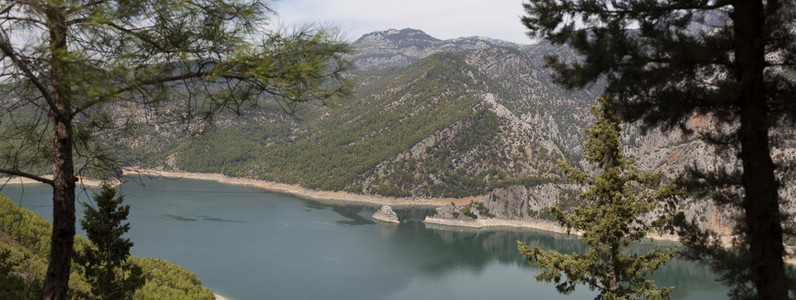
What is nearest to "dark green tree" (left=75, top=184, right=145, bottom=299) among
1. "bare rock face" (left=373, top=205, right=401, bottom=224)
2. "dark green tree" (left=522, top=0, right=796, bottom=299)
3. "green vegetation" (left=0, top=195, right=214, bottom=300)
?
"green vegetation" (left=0, top=195, right=214, bottom=300)

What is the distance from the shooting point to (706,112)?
6.87m

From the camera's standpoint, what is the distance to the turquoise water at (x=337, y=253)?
46156mm

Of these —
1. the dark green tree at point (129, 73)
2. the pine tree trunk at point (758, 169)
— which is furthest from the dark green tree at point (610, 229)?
the dark green tree at point (129, 73)

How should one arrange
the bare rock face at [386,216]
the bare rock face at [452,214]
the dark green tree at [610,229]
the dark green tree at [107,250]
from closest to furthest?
1. the dark green tree at [107,250]
2. the dark green tree at [610,229]
3. the bare rock face at [386,216]
4. the bare rock face at [452,214]

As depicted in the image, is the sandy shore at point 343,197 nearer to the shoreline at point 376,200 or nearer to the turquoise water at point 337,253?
the shoreline at point 376,200

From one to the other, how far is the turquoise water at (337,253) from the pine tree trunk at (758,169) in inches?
1566

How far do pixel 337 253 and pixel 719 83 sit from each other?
2179 inches

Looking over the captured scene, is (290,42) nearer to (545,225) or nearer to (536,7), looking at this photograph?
(536,7)

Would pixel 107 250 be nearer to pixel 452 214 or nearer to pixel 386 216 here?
pixel 386 216

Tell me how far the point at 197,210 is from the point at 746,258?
85.8 metres

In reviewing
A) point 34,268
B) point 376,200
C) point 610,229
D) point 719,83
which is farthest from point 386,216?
point 719,83

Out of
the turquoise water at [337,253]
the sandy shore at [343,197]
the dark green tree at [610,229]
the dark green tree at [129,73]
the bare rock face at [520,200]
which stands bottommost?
→ the turquoise water at [337,253]

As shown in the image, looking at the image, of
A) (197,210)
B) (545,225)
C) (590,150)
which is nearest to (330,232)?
(197,210)

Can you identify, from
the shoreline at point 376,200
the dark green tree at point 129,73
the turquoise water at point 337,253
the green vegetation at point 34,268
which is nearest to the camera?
the dark green tree at point 129,73
